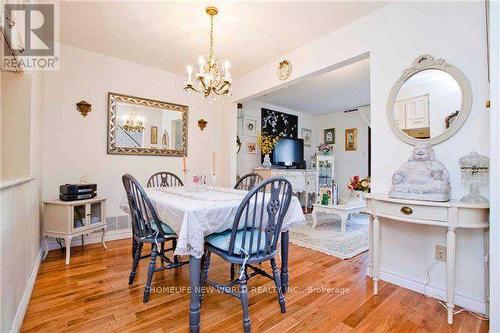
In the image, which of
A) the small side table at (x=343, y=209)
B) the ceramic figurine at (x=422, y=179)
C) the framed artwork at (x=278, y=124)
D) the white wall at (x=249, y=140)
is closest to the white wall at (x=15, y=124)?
the ceramic figurine at (x=422, y=179)

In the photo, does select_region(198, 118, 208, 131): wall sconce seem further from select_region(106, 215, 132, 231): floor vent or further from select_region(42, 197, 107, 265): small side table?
select_region(42, 197, 107, 265): small side table

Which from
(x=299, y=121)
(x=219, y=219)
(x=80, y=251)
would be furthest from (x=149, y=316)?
(x=299, y=121)

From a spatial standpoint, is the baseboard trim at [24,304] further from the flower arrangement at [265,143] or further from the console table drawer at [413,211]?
the flower arrangement at [265,143]

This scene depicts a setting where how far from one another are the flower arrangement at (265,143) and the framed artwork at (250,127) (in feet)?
0.53

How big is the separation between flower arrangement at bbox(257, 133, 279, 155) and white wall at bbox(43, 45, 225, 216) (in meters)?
1.99

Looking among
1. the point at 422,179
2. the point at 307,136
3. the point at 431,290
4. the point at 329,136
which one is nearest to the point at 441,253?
the point at 431,290

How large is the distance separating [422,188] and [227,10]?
226 centimetres

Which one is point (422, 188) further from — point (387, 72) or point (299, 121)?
point (299, 121)

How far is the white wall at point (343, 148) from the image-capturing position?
5.77 m

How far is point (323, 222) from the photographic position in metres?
4.19

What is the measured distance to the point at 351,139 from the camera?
5.98m

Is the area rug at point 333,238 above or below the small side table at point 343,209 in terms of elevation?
below

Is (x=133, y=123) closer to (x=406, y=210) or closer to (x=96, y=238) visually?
(x=96, y=238)

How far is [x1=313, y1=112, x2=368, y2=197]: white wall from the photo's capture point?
5.77m
